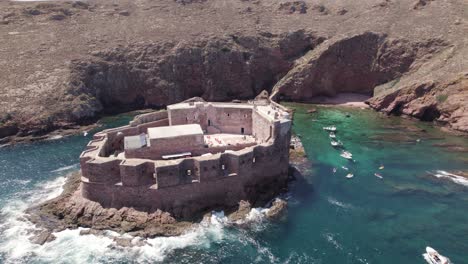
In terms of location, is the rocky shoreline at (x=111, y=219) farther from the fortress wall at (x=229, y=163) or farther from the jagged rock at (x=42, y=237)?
the fortress wall at (x=229, y=163)

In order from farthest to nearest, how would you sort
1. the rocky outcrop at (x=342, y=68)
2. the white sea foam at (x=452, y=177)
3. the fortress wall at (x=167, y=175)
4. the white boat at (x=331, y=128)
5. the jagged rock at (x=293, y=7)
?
the jagged rock at (x=293, y=7), the rocky outcrop at (x=342, y=68), the white boat at (x=331, y=128), the white sea foam at (x=452, y=177), the fortress wall at (x=167, y=175)

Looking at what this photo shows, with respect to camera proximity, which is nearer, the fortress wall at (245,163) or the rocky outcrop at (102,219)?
the rocky outcrop at (102,219)

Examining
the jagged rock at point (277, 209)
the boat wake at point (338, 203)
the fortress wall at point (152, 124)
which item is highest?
the fortress wall at point (152, 124)

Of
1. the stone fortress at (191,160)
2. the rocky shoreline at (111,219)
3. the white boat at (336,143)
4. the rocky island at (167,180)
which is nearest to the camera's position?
the rocky shoreline at (111,219)

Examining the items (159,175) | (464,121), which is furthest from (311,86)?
(159,175)

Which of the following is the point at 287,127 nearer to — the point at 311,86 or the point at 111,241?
the point at 111,241

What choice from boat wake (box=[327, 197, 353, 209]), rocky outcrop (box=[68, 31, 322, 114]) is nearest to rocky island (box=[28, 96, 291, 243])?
boat wake (box=[327, 197, 353, 209])

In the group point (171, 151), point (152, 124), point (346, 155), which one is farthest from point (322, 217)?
point (152, 124)

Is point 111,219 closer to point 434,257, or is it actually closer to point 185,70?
point 434,257

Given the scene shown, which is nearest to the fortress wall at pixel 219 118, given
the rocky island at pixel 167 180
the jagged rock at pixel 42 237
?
the rocky island at pixel 167 180

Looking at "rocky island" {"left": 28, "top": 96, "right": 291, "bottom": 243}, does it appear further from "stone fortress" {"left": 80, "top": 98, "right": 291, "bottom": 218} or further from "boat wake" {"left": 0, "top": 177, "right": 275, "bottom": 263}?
"boat wake" {"left": 0, "top": 177, "right": 275, "bottom": 263}
